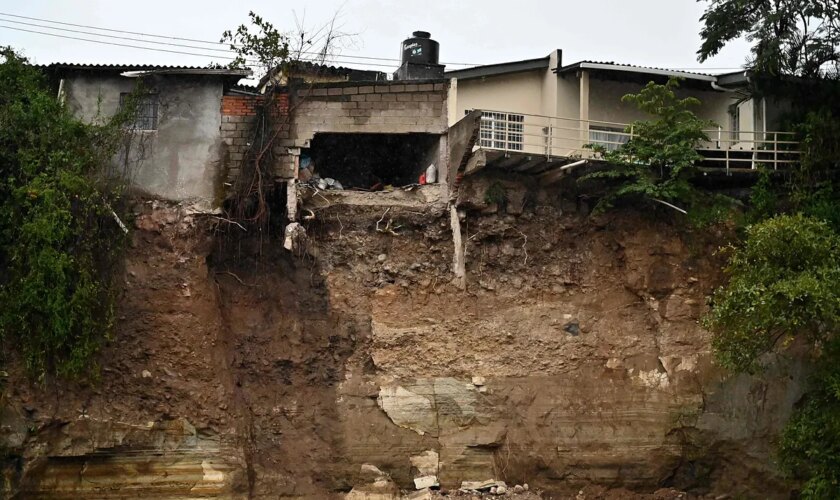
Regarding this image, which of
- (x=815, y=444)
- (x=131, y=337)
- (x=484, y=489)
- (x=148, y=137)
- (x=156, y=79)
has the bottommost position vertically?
(x=484, y=489)

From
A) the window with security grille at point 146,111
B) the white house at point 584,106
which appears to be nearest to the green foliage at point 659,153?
the white house at point 584,106

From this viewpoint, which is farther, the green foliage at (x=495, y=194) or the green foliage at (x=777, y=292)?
the green foliage at (x=495, y=194)

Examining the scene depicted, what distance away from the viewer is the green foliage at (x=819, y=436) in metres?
18.1

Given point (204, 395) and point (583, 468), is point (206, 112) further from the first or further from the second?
point (583, 468)

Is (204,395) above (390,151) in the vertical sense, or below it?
below

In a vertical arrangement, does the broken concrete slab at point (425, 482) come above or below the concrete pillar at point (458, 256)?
below

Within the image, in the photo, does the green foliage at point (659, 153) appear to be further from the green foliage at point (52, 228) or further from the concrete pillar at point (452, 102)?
the green foliage at point (52, 228)

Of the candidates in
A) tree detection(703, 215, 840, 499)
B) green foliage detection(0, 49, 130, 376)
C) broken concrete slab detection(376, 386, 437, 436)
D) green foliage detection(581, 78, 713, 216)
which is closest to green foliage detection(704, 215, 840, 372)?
tree detection(703, 215, 840, 499)

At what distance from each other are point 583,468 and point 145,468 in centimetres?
905

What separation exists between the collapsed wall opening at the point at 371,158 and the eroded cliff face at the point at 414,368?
74.8 inches

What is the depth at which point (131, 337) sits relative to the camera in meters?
20.6

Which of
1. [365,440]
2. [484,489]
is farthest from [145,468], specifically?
[484,489]

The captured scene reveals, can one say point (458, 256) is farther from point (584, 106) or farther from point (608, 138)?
point (608, 138)

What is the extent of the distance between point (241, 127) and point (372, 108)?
2.94 m
